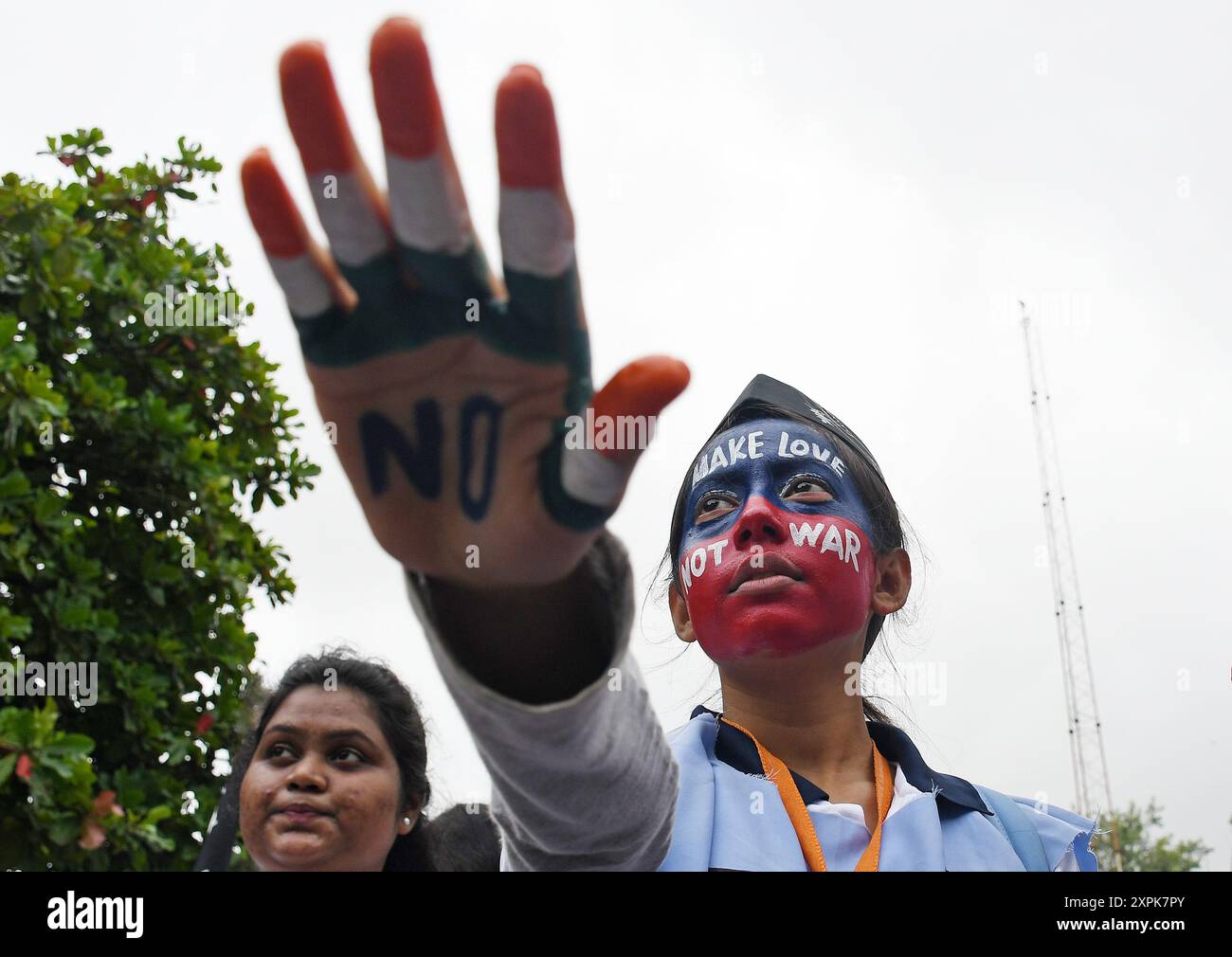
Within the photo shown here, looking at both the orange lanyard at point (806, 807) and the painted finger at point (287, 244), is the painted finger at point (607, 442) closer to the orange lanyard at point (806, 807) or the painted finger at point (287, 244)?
the painted finger at point (287, 244)

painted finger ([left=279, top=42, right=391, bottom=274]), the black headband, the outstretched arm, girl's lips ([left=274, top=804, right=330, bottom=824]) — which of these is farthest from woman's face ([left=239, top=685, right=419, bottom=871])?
painted finger ([left=279, top=42, right=391, bottom=274])

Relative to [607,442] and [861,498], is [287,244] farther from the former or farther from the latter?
[861,498]

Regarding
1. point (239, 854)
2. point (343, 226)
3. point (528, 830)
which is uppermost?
point (343, 226)

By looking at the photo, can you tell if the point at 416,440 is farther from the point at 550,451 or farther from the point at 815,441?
the point at 815,441

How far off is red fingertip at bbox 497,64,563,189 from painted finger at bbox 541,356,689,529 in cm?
24

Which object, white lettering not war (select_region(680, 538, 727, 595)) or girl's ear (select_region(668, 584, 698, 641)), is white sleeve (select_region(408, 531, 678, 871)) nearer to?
white lettering not war (select_region(680, 538, 727, 595))

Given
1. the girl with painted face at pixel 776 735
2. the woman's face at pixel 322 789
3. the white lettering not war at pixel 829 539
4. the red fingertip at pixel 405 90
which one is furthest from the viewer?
the white lettering not war at pixel 829 539

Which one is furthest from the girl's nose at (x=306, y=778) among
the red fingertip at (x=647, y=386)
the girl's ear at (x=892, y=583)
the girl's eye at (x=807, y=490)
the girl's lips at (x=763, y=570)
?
the red fingertip at (x=647, y=386)

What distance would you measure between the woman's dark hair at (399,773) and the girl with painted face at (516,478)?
0.70m

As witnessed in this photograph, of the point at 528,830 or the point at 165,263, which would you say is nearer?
the point at 528,830

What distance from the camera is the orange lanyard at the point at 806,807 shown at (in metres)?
2.38

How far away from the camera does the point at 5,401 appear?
3.78 meters
